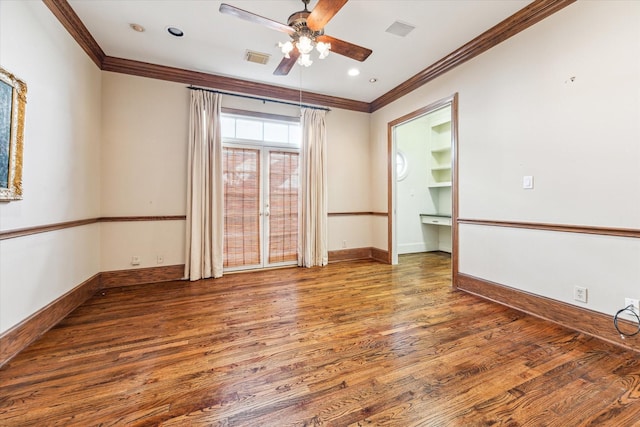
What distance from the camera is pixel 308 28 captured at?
7.61 ft

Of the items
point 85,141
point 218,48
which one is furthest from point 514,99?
point 85,141

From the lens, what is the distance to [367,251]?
5211 millimetres

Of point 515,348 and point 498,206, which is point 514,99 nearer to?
point 498,206

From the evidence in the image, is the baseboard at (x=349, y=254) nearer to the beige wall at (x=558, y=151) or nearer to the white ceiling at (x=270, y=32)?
the beige wall at (x=558, y=151)

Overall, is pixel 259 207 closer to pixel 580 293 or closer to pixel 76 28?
pixel 76 28

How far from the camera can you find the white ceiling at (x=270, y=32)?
254 centimetres

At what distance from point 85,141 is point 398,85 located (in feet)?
14.0

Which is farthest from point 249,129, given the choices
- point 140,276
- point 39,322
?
point 39,322

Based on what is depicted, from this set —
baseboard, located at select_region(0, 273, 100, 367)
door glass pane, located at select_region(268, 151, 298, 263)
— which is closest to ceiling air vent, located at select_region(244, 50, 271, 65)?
door glass pane, located at select_region(268, 151, 298, 263)

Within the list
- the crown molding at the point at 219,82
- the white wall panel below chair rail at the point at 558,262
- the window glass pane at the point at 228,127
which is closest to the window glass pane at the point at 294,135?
the crown molding at the point at 219,82

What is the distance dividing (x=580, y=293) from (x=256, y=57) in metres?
4.21

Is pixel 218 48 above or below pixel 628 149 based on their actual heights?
above

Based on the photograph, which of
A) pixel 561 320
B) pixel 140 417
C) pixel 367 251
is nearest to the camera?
pixel 140 417

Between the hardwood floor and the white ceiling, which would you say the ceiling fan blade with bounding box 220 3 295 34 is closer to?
the white ceiling
